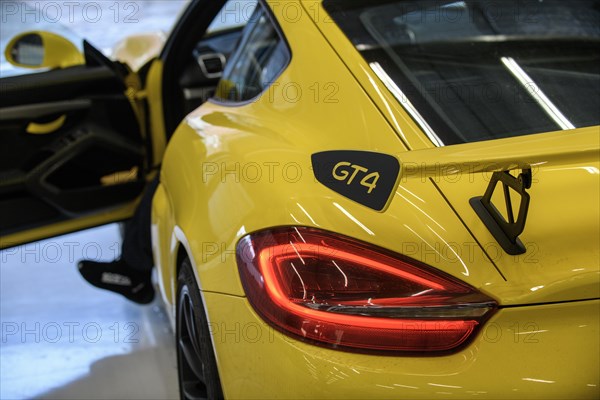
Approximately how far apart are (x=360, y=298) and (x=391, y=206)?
17 centimetres

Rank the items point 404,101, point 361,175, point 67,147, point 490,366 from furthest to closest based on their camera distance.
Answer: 1. point 67,147
2. point 404,101
3. point 361,175
4. point 490,366

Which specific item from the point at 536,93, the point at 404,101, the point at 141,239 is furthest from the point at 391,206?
the point at 141,239

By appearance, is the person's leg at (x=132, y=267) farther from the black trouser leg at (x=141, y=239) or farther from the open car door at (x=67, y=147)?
the open car door at (x=67, y=147)

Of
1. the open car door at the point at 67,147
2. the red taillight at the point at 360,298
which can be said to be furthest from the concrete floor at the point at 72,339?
the red taillight at the point at 360,298

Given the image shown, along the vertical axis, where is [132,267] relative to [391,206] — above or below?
below

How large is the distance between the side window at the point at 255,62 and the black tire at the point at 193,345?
0.55 m

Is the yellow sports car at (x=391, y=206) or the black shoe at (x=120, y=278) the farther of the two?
the black shoe at (x=120, y=278)

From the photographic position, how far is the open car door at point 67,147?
2.72m

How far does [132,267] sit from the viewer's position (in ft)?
9.59

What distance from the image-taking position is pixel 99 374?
2752 millimetres

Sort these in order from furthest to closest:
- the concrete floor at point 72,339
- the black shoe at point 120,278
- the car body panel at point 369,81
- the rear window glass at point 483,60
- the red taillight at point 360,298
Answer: the black shoe at point 120,278
the concrete floor at point 72,339
the rear window glass at point 483,60
the car body panel at point 369,81
the red taillight at point 360,298

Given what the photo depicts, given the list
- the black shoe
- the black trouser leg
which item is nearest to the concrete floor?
the black shoe

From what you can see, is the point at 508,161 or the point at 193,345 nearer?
the point at 508,161

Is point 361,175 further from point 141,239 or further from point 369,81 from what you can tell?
point 141,239
